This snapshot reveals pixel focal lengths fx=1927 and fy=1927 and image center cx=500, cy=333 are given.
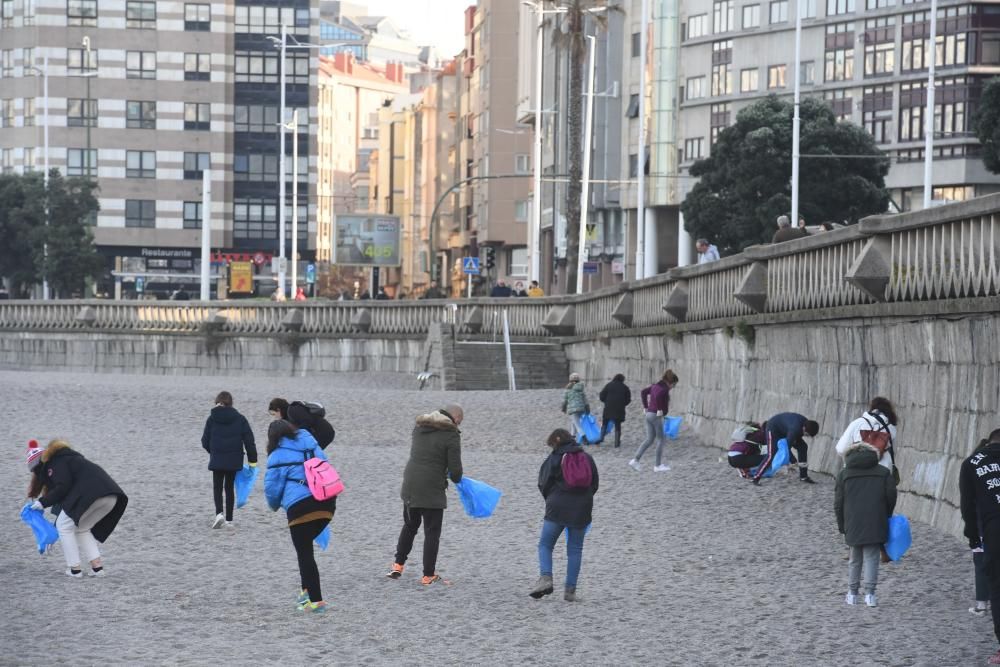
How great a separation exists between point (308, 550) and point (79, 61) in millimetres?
96663

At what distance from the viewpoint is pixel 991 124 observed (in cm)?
5166

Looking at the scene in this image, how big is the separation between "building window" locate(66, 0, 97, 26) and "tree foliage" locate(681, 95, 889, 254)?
52.7 meters

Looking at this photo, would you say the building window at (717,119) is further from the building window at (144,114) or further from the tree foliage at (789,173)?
the building window at (144,114)

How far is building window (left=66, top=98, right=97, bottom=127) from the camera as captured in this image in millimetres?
106312

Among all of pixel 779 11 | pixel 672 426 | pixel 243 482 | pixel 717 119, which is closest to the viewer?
pixel 243 482

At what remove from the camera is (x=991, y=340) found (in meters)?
17.0

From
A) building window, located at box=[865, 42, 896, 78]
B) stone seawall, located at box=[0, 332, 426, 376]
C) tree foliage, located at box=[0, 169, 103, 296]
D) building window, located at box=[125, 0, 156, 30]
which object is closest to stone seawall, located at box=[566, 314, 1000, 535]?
stone seawall, located at box=[0, 332, 426, 376]

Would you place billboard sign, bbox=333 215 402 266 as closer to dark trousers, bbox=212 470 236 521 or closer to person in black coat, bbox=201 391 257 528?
dark trousers, bbox=212 470 236 521

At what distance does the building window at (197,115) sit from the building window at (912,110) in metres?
47.5

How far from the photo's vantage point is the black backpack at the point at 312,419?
665 inches

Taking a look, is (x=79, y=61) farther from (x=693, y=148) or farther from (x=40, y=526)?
(x=40, y=526)

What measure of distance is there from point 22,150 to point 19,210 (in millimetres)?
17471

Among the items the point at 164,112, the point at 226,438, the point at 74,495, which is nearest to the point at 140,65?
the point at 164,112

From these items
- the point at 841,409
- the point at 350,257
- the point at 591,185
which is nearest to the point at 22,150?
the point at 350,257
